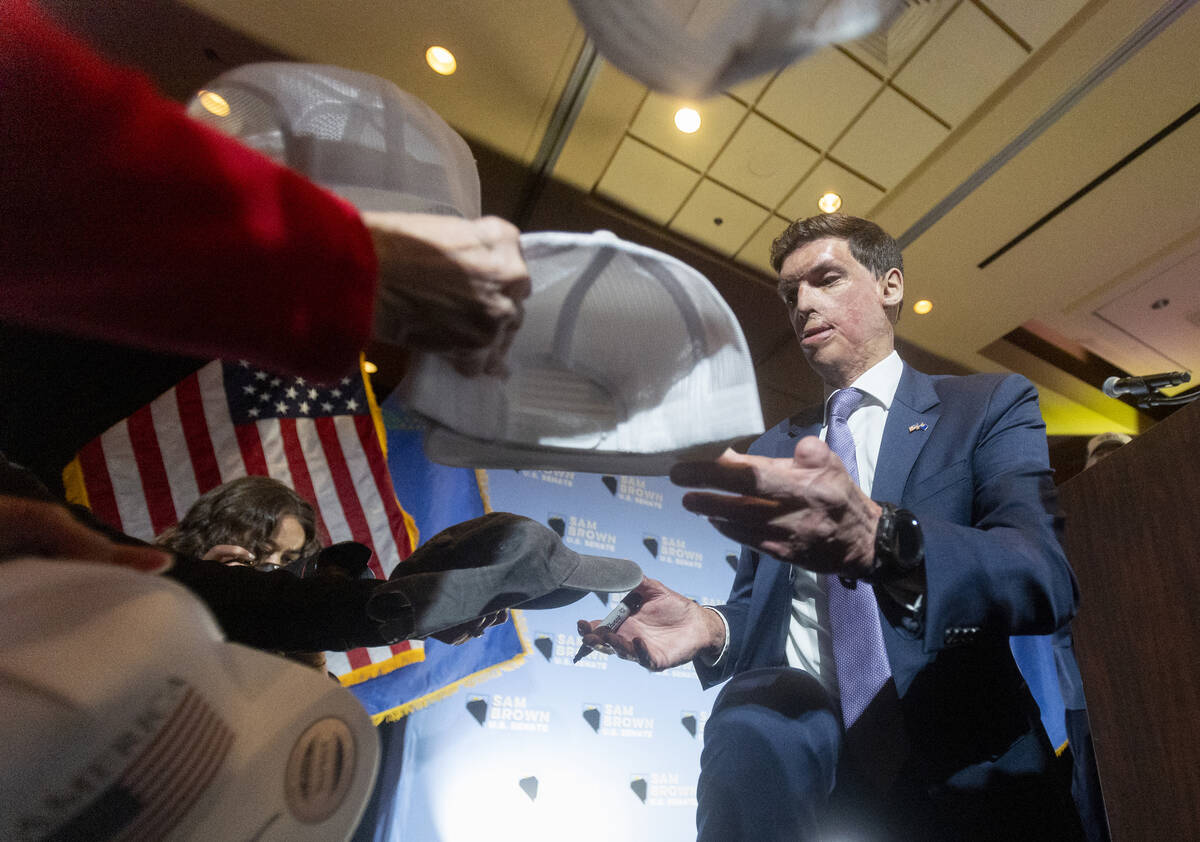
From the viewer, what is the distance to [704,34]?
53 cm

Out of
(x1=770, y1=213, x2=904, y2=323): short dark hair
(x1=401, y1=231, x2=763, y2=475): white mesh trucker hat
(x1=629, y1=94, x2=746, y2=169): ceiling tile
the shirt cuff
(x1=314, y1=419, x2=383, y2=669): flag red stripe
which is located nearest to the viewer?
(x1=401, y1=231, x2=763, y2=475): white mesh trucker hat

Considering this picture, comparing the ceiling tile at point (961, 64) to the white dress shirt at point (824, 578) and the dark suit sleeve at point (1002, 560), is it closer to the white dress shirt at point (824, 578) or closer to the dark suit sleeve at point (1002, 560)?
the white dress shirt at point (824, 578)

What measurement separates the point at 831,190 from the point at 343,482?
2.18 meters

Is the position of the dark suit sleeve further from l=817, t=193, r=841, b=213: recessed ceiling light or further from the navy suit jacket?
l=817, t=193, r=841, b=213: recessed ceiling light

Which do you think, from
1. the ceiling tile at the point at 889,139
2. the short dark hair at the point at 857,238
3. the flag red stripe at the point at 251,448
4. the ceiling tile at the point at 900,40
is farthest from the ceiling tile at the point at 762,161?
the flag red stripe at the point at 251,448

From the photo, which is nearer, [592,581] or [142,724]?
[142,724]

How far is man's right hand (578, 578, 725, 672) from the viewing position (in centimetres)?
76

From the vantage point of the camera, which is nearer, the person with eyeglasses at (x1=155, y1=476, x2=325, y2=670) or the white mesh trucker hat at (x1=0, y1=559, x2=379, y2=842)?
the white mesh trucker hat at (x1=0, y1=559, x2=379, y2=842)

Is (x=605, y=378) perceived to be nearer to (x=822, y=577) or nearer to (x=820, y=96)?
(x=822, y=577)

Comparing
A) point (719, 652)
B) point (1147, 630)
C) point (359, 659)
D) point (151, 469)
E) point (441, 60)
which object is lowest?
point (359, 659)

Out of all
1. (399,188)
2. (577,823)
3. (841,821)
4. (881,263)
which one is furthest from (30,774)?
(577,823)

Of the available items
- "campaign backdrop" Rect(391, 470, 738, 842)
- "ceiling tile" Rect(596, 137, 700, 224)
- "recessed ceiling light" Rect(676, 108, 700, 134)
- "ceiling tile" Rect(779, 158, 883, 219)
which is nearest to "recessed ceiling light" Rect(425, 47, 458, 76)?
"ceiling tile" Rect(596, 137, 700, 224)

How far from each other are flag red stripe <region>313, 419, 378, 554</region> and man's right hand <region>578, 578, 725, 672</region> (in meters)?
1.62

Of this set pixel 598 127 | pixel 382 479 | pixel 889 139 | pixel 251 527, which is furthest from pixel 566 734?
pixel 889 139
